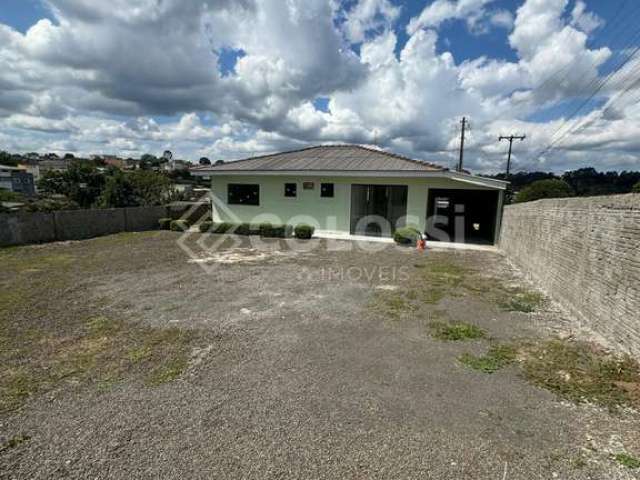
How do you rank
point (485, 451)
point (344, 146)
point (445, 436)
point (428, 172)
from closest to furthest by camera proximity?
point (485, 451) → point (445, 436) → point (428, 172) → point (344, 146)

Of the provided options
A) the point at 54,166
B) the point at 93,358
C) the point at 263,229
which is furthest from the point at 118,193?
the point at 54,166

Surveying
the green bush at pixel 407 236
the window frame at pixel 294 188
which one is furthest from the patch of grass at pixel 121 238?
the green bush at pixel 407 236

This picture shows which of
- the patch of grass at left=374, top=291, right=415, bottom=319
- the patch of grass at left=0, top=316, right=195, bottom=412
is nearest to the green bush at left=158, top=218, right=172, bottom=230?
the patch of grass at left=0, top=316, right=195, bottom=412

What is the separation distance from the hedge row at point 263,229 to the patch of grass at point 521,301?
8.53m

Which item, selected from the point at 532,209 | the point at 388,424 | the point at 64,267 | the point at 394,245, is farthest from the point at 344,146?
the point at 388,424

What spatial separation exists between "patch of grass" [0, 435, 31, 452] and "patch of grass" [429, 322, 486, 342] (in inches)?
173

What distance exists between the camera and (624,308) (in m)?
3.95

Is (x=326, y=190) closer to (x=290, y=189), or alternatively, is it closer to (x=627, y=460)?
(x=290, y=189)

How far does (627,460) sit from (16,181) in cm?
7448

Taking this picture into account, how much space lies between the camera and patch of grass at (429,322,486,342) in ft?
14.8

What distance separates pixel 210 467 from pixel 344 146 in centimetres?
1763

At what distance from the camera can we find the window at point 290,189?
15366 mm

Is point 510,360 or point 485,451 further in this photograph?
point 510,360

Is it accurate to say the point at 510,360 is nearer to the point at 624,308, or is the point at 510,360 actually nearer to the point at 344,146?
the point at 624,308
